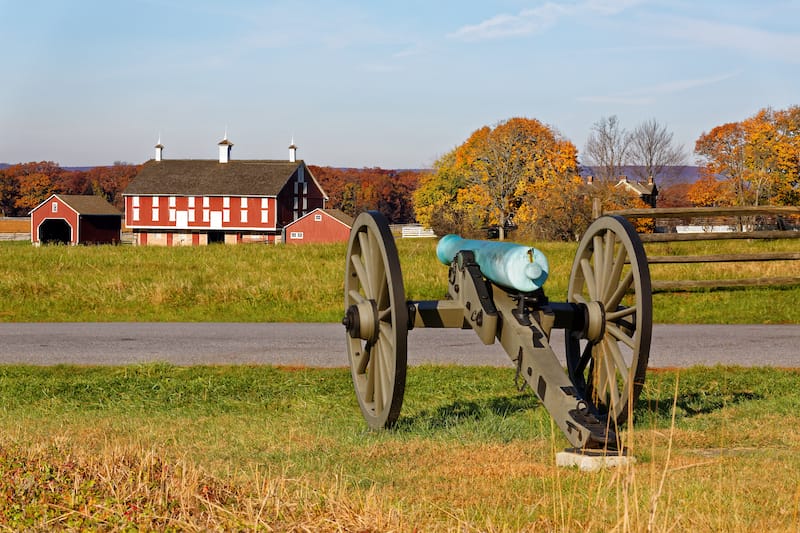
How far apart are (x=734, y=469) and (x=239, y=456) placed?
2887 millimetres

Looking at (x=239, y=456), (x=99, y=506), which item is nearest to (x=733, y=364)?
(x=239, y=456)

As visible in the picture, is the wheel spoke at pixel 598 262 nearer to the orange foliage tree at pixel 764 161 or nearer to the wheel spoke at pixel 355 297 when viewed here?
the wheel spoke at pixel 355 297

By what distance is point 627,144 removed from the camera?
79.9m

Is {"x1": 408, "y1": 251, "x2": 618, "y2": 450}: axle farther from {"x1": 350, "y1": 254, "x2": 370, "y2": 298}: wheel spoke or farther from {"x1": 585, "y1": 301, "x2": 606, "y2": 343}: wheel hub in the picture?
{"x1": 350, "y1": 254, "x2": 370, "y2": 298}: wheel spoke

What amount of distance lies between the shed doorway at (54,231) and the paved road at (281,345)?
68.0 meters

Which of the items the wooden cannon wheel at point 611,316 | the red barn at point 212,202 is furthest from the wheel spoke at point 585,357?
the red barn at point 212,202

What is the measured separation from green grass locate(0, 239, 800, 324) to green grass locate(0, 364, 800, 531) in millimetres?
6387

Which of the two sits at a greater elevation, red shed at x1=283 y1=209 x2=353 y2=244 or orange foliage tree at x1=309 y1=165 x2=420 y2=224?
orange foliage tree at x1=309 y1=165 x2=420 y2=224

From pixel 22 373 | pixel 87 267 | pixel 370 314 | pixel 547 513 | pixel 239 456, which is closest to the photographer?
pixel 547 513

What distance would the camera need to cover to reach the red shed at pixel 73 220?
256 feet

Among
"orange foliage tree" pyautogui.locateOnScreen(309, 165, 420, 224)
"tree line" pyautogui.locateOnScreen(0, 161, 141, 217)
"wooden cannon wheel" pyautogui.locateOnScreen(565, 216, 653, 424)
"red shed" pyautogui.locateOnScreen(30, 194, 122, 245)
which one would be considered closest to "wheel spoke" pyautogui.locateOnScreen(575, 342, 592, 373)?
"wooden cannon wheel" pyautogui.locateOnScreen(565, 216, 653, 424)

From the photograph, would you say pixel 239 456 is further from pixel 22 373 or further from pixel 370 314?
pixel 22 373

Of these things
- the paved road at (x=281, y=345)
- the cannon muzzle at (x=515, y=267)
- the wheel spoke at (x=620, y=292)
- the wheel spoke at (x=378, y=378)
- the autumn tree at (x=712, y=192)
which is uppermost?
the autumn tree at (x=712, y=192)

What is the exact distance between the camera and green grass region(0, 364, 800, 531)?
163 inches
